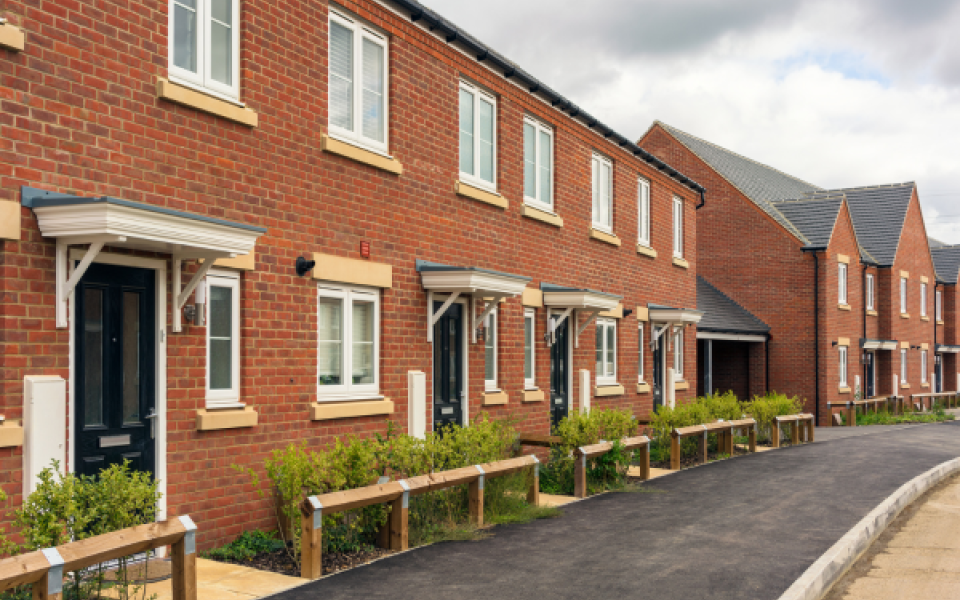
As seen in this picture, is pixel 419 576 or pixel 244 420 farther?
pixel 244 420

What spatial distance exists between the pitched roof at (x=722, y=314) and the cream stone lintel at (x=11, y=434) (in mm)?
20038

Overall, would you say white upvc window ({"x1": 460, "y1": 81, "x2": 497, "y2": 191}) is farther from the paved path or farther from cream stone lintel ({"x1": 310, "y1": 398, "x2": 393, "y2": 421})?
the paved path

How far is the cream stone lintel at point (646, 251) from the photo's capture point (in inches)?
696

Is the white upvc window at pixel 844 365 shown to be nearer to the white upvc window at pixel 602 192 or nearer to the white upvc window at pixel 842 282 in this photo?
the white upvc window at pixel 842 282

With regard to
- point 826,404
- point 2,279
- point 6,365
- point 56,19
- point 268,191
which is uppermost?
point 56,19

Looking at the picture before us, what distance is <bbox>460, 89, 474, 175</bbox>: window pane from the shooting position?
12.0m

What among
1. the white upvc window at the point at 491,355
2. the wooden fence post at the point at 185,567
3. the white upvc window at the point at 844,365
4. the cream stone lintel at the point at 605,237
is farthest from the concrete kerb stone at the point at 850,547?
the white upvc window at the point at 844,365

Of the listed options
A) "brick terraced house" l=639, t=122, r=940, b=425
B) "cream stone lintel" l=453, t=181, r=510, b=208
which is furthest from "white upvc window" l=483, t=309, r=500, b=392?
"brick terraced house" l=639, t=122, r=940, b=425

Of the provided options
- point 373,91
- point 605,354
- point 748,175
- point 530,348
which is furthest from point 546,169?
point 748,175

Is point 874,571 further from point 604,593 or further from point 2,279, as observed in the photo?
point 2,279

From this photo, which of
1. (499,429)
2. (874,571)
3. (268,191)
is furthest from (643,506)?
(268,191)

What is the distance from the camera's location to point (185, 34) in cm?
773

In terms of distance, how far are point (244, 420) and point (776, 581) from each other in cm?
475

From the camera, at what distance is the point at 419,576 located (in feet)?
23.2
